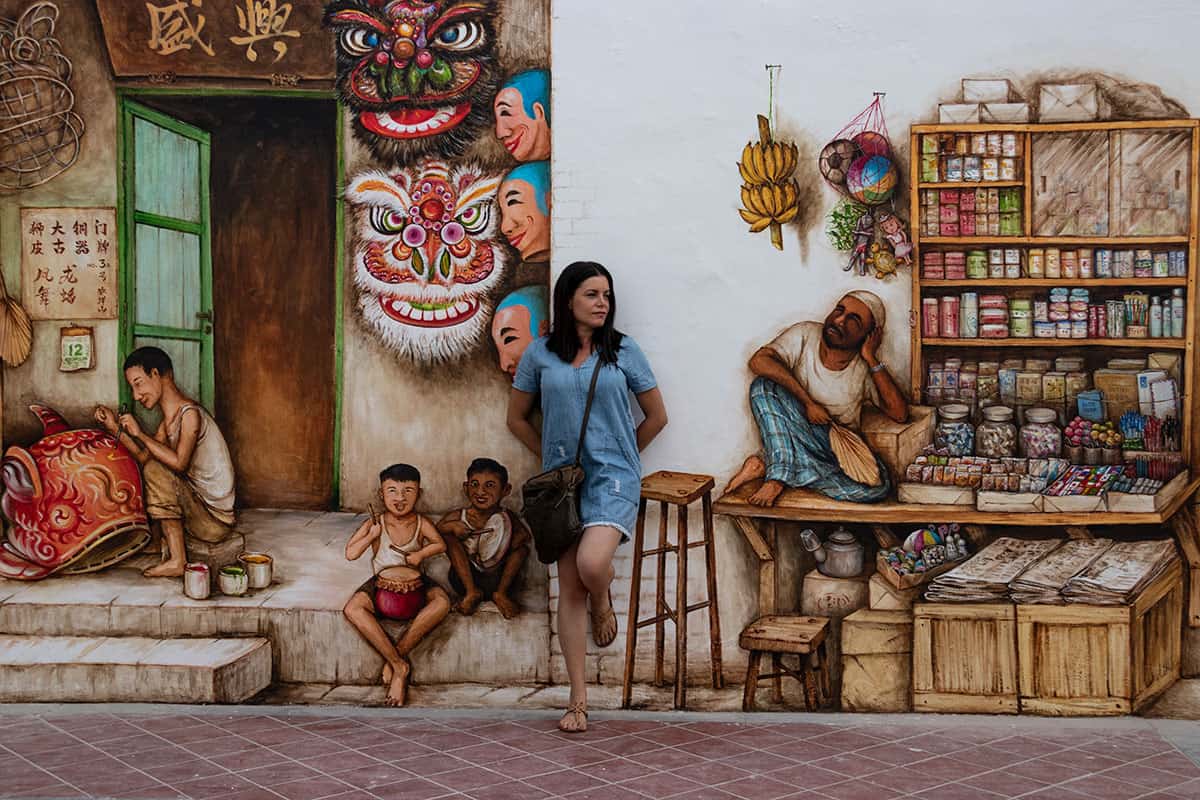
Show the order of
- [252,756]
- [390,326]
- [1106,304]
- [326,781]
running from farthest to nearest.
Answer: [390,326]
[1106,304]
[252,756]
[326,781]

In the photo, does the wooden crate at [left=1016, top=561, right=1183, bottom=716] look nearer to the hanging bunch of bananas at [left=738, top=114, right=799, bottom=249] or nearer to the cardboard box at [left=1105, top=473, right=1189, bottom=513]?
the cardboard box at [left=1105, top=473, right=1189, bottom=513]

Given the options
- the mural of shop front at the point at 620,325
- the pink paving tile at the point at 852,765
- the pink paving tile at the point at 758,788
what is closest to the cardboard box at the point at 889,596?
the mural of shop front at the point at 620,325

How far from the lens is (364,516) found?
19.7 ft

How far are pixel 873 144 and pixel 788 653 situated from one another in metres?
2.33

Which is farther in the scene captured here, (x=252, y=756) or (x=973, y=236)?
(x=973, y=236)

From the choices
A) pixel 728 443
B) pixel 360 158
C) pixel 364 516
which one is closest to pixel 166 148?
pixel 360 158

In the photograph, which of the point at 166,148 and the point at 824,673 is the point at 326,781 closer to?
the point at 824,673

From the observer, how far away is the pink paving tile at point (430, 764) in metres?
4.80

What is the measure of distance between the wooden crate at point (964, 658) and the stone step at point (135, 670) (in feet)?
9.85

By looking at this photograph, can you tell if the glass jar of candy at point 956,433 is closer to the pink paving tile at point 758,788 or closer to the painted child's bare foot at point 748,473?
the painted child's bare foot at point 748,473

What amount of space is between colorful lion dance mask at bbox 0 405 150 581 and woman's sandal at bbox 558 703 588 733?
2268mm

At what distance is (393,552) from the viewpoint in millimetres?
5855

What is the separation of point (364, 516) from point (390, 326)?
3.04 feet

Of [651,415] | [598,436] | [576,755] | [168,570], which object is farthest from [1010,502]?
[168,570]
